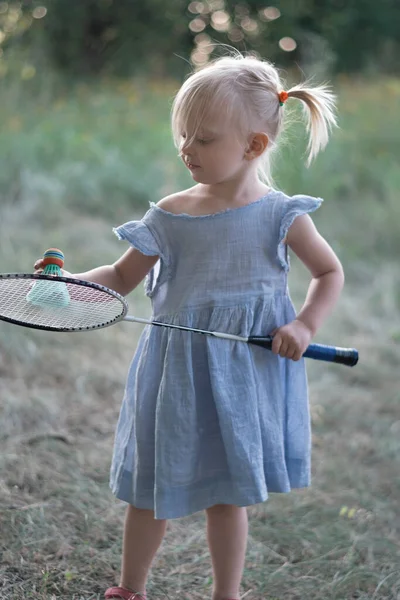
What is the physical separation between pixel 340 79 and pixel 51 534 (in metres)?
4.98

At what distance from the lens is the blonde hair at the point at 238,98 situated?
5.10 feet

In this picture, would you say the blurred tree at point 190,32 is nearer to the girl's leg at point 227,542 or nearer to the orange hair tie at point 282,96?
the orange hair tie at point 282,96

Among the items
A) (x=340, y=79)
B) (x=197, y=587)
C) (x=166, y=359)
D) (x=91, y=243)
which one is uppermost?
(x=340, y=79)

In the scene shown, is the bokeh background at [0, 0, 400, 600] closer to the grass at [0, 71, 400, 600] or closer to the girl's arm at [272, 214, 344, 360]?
the grass at [0, 71, 400, 600]

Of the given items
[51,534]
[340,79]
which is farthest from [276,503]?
[340,79]

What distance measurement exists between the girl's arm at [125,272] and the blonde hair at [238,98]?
0.23 metres

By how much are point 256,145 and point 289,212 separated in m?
0.14

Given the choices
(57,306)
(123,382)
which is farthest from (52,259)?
(123,382)

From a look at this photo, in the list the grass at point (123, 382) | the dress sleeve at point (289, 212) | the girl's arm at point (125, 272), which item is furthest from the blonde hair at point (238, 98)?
the grass at point (123, 382)

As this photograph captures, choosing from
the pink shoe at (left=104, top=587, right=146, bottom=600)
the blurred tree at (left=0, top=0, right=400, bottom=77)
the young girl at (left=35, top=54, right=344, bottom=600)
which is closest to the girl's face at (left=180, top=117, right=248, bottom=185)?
the young girl at (left=35, top=54, right=344, bottom=600)

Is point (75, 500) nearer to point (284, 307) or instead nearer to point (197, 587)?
point (197, 587)

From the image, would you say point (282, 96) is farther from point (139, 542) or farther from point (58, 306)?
point (139, 542)

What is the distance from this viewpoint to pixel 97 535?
2.04 metres

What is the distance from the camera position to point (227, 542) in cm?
169
